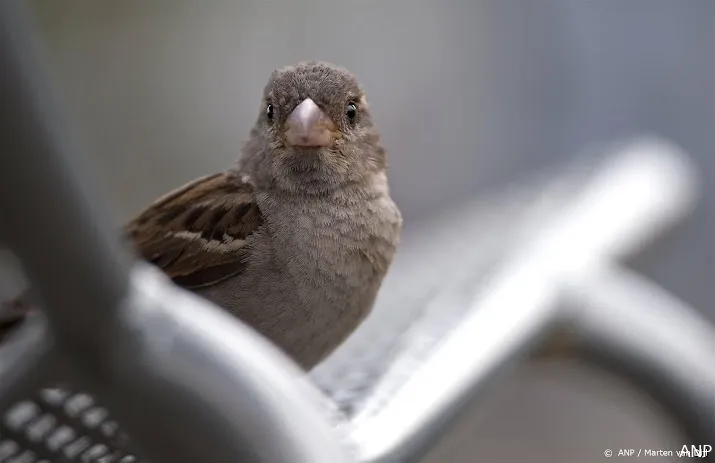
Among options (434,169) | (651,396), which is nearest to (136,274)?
(651,396)

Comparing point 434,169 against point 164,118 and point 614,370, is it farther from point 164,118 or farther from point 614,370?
point 614,370

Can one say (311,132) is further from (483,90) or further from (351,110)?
(483,90)

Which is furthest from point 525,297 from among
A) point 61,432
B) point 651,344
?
point 61,432

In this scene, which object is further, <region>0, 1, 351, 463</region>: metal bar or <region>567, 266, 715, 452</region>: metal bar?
<region>567, 266, 715, 452</region>: metal bar

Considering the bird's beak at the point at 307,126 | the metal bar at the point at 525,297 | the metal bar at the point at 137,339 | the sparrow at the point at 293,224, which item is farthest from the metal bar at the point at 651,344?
the metal bar at the point at 137,339

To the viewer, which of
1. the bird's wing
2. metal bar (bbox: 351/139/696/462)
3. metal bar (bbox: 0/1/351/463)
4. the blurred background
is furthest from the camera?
the blurred background

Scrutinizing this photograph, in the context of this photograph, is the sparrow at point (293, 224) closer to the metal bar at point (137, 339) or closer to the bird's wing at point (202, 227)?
the bird's wing at point (202, 227)

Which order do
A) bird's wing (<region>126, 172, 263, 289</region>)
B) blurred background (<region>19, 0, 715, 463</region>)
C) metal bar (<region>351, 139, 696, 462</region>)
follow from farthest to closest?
blurred background (<region>19, 0, 715, 463</region>), bird's wing (<region>126, 172, 263, 289</region>), metal bar (<region>351, 139, 696, 462</region>)

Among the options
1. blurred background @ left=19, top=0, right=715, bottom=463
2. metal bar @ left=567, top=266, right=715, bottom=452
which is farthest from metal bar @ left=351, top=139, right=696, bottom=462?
blurred background @ left=19, top=0, right=715, bottom=463

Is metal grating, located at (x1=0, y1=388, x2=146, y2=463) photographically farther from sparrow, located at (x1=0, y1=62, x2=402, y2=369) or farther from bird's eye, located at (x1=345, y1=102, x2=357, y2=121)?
bird's eye, located at (x1=345, y1=102, x2=357, y2=121)
